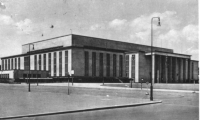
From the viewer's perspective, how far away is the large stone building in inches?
2985

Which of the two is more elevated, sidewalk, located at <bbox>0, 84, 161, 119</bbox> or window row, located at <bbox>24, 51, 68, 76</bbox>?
window row, located at <bbox>24, 51, 68, 76</bbox>

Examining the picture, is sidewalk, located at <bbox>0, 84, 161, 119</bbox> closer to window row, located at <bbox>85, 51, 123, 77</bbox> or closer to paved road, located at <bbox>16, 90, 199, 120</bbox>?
paved road, located at <bbox>16, 90, 199, 120</bbox>

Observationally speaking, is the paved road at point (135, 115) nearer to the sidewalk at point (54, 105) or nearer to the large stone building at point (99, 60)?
the sidewalk at point (54, 105)

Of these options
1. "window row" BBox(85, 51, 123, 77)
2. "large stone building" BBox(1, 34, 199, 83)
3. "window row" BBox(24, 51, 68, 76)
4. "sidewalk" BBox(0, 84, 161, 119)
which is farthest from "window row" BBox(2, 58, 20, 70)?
"sidewalk" BBox(0, 84, 161, 119)

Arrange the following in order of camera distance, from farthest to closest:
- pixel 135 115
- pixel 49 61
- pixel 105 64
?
pixel 105 64
pixel 49 61
pixel 135 115

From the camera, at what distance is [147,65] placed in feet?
276

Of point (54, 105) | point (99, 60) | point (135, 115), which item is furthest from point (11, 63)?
point (135, 115)

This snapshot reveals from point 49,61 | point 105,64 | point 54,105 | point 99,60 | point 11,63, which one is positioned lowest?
point 54,105

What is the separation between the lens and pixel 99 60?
80.7m

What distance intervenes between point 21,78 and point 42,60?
15520 mm

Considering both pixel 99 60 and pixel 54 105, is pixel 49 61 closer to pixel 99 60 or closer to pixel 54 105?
pixel 99 60

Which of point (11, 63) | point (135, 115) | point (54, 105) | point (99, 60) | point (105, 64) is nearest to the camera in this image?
point (135, 115)

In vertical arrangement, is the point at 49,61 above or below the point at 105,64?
above

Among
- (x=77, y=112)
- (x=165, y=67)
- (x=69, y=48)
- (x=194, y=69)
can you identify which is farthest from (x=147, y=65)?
(x=77, y=112)
